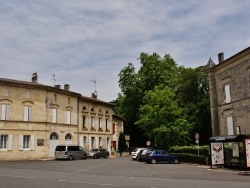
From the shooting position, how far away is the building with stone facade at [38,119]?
37875 millimetres

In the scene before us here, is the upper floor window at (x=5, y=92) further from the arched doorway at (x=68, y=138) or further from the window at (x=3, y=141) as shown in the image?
the arched doorway at (x=68, y=138)

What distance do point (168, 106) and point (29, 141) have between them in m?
17.9

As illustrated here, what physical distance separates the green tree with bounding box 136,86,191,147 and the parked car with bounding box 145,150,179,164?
652cm

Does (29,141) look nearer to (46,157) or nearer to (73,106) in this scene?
(46,157)

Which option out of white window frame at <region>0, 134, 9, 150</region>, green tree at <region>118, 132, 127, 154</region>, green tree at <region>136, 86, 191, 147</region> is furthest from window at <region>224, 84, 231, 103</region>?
green tree at <region>118, 132, 127, 154</region>

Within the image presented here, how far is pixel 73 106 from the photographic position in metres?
46.8

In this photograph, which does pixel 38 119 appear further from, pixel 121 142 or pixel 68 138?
pixel 121 142

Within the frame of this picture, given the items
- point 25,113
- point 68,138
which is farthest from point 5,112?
point 68,138

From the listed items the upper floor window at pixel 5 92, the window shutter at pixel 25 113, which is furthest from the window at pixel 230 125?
the upper floor window at pixel 5 92

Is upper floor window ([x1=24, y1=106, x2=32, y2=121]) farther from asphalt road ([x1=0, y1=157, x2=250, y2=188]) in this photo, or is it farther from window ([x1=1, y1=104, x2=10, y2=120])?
asphalt road ([x1=0, y1=157, x2=250, y2=188])

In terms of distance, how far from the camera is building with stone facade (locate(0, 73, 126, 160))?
37875 mm

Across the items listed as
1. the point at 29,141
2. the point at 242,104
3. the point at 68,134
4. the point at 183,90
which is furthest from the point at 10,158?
the point at 183,90

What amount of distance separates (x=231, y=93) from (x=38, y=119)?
74.4 ft

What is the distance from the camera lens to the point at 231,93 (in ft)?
115
